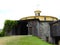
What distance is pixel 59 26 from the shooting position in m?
37.8

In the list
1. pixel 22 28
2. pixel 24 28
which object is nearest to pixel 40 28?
pixel 24 28

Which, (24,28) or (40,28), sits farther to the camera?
(24,28)

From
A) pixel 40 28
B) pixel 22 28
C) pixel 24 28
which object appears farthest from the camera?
pixel 22 28

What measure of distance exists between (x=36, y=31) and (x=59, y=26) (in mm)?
4475

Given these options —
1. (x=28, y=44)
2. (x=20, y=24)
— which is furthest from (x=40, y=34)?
(x=28, y=44)

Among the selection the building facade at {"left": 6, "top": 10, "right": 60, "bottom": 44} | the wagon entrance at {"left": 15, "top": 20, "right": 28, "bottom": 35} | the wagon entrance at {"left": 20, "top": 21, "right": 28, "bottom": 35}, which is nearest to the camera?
the building facade at {"left": 6, "top": 10, "right": 60, "bottom": 44}

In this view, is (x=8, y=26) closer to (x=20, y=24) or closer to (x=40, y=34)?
(x=20, y=24)

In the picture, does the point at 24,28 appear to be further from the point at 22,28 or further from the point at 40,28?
the point at 40,28

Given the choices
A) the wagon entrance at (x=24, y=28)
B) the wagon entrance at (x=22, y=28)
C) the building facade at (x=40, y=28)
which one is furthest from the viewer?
the wagon entrance at (x=24, y=28)

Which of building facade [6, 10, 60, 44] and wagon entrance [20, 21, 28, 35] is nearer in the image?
building facade [6, 10, 60, 44]

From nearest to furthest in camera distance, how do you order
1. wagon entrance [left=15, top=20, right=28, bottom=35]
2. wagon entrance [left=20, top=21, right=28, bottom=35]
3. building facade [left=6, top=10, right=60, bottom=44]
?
building facade [left=6, top=10, right=60, bottom=44] < wagon entrance [left=15, top=20, right=28, bottom=35] < wagon entrance [left=20, top=21, right=28, bottom=35]

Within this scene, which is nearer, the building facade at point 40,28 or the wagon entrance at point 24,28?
the building facade at point 40,28

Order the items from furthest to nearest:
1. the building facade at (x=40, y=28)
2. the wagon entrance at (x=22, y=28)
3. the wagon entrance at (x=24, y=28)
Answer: the wagon entrance at (x=24, y=28) → the wagon entrance at (x=22, y=28) → the building facade at (x=40, y=28)

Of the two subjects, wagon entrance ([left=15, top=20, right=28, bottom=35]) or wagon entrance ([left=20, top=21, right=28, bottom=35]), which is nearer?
wagon entrance ([left=15, top=20, right=28, bottom=35])
